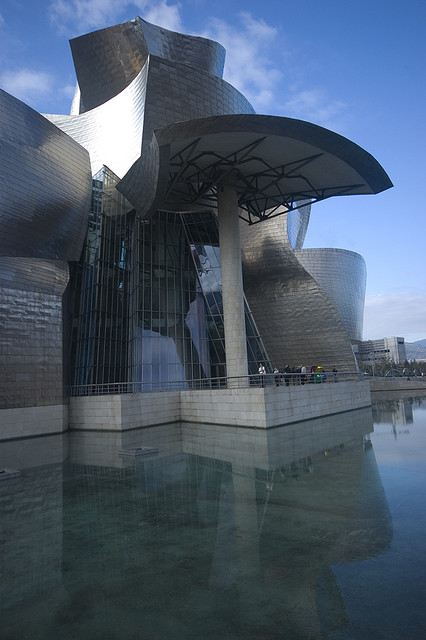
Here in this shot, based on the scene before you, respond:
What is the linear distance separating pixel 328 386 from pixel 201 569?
1586 centimetres

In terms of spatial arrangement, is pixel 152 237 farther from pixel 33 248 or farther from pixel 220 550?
pixel 220 550

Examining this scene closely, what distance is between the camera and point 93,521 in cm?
545

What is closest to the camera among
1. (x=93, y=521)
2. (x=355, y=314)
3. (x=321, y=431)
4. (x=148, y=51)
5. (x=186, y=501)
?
(x=93, y=521)

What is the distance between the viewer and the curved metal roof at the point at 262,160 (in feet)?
51.7

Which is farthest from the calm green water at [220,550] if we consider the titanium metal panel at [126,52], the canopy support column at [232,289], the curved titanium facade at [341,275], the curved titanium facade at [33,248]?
the curved titanium facade at [341,275]

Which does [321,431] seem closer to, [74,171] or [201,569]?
[201,569]

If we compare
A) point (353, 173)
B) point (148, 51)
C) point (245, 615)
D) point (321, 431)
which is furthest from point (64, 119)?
point (245, 615)

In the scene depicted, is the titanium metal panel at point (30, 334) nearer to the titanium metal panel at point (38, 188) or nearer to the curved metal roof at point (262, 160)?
the titanium metal panel at point (38, 188)

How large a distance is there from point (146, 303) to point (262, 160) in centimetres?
1050

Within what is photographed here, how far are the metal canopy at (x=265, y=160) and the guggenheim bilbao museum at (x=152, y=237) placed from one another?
0.27 ft

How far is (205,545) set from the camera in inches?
173

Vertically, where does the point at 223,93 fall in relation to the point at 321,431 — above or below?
above

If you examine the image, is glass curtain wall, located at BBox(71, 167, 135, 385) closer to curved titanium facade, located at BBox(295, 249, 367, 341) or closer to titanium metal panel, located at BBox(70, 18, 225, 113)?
titanium metal panel, located at BBox(70, 18, 225, 113)

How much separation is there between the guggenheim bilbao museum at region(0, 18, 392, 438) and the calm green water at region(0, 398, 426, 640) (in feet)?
25.5
